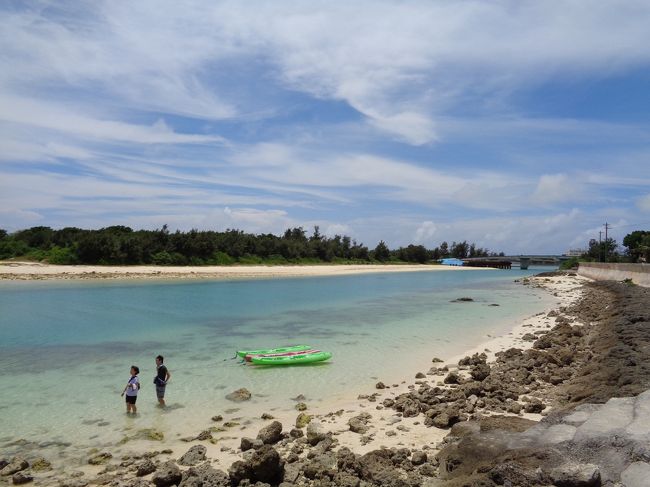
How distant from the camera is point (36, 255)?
6781 cm

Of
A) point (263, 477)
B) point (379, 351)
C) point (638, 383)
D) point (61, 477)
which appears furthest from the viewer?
point (379, 351)

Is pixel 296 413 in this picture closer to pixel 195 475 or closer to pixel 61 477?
pixel 195 475

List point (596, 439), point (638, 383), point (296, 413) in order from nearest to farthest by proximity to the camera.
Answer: point (596, 439), point (638, 383), point (296, 413)

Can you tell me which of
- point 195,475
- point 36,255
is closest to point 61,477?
point 195,475

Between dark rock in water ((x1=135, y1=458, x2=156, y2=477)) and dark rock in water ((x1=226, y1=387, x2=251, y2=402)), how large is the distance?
13.9ft

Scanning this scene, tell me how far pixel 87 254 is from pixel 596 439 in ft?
233

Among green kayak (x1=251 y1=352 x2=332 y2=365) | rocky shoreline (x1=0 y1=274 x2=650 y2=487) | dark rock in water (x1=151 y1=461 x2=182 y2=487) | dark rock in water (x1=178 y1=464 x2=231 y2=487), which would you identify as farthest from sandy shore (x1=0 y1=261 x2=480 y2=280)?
dark rock in water (x1=178 y1=464 x2=231 y2=487)

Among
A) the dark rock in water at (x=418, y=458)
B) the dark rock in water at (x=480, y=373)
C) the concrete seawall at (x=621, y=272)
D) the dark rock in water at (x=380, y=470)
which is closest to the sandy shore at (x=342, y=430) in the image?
the dark rock in water at (x=418, y=458)

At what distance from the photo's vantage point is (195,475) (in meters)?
7.27

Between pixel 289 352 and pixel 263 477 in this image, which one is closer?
pixel 263 477

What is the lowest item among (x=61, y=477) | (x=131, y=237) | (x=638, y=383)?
(x=61, y=477)

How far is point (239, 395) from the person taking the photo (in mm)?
12438

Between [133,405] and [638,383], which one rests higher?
[638,383]

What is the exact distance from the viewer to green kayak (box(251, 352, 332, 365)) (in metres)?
16.1
